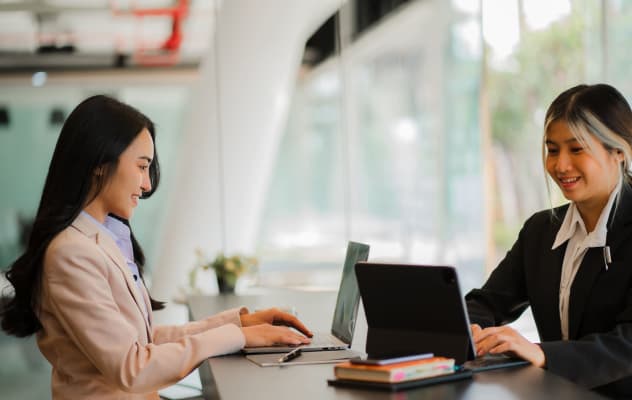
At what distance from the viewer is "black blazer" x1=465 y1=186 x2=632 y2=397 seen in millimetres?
2211

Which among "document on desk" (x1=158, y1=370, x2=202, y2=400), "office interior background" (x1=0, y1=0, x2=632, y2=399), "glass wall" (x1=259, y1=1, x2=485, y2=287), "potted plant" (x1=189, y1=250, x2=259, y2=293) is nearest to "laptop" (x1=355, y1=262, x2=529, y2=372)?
"document on desk" (x1=158, y1=370, x2=202, y2=400)

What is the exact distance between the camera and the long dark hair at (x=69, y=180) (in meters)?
2.24

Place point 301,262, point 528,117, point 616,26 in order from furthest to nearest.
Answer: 1. point 301,262
2. point 528,117
3. point 616,26

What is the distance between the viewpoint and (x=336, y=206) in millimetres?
10922

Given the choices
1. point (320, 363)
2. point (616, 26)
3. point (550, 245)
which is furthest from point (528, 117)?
point (320, 363)

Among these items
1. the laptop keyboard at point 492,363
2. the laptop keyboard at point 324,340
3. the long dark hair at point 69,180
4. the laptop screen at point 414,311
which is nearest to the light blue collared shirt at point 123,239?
the long dark hair at point 69,180

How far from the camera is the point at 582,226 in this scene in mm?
2535

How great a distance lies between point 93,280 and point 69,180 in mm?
269

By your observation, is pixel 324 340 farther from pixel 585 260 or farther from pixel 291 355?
pixel 585 260

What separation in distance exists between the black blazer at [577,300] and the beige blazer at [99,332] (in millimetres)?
873

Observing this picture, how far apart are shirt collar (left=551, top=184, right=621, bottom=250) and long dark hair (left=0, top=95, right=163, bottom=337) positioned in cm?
125

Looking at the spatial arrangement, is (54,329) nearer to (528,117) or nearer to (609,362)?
(609,362)

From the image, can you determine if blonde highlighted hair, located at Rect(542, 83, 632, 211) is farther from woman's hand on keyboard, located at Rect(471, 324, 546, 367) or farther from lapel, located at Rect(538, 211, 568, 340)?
woman's hand on keyboard, located at Rect(471, 324, 546, 367)

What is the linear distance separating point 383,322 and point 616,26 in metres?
4.02
